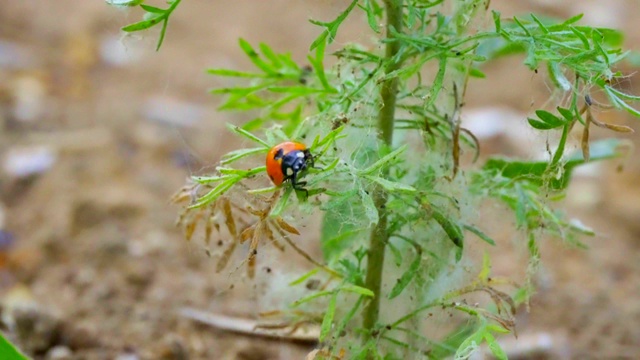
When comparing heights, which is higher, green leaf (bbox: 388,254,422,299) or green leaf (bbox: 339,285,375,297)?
green leaf (bbox: 388,254,422,299)

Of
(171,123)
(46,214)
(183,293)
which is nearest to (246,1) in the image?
(171,123)

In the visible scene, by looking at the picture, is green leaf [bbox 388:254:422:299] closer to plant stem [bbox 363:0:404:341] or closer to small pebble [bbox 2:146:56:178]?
plant stem [bbox 363:0:404:341]

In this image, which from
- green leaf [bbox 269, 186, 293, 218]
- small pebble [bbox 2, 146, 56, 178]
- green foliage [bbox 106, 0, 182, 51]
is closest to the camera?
green leaf [bbox 269, 186, 293, 218]

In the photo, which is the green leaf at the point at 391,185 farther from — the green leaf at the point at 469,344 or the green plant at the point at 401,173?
the green leaf at the point at 469,344

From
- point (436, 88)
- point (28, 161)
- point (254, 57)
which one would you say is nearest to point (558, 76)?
point (436, 88)

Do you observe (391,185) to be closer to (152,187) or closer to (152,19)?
(152,19)

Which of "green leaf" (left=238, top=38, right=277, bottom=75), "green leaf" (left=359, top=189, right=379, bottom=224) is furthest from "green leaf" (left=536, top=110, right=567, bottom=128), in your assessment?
"green leaf" (left=238, top=38, right=277, bottom=75)
